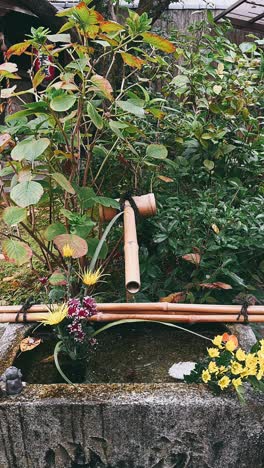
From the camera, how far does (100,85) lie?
1.56 metres

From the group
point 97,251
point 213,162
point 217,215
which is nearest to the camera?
point 97,251

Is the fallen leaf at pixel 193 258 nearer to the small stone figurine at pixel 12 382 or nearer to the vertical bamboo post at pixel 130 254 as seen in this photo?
the vertical bamboo post at pixel 130 254

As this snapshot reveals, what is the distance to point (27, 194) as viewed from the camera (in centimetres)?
147

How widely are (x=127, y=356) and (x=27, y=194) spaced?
2.48ft

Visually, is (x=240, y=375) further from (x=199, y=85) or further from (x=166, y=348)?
(x=199, y=85)

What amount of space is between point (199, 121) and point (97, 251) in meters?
1.16

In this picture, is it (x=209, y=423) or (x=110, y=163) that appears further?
(x=110, y=163)

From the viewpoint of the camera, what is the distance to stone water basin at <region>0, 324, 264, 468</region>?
4.11 ft

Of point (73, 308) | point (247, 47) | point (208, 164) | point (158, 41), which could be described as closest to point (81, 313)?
point (73, 308)

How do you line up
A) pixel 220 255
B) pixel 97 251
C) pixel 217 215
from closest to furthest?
pixel 97 251 → pixel 220 255 → pixel 217 215

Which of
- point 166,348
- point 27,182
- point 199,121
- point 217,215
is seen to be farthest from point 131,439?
point 199,121

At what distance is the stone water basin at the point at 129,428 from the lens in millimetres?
1253

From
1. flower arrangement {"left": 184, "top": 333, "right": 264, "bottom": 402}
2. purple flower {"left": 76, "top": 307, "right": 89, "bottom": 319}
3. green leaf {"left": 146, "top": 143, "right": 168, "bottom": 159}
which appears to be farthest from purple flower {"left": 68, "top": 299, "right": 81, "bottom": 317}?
green leaf {"left": 146, "top": 143, "right": 168, "bottom": 159}

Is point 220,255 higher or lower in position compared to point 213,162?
lower
